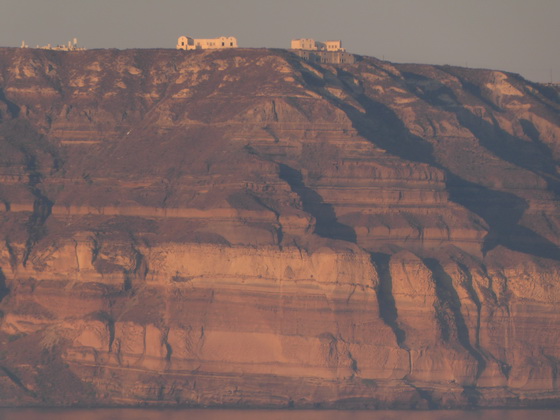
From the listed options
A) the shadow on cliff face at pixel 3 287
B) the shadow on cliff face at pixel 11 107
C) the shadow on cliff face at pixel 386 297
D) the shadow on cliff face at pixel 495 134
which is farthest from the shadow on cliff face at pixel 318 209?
the shadow on cliff face at pixel 11 107

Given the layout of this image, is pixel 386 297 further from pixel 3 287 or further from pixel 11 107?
pixel 11 107

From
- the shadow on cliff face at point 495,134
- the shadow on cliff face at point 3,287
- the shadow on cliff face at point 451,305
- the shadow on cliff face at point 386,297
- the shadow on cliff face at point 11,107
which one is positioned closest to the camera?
the shadow on cliff face at point 386,297

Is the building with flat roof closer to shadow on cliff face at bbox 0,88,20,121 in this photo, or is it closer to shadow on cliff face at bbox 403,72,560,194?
shadow on cliff face at bbox 403,72,560,194

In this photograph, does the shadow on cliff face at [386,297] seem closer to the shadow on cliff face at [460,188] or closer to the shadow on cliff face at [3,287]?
the shadow on cliff face at [460,188]

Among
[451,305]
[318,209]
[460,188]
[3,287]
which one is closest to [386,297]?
[451,305]

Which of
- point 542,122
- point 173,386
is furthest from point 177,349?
point 542,122

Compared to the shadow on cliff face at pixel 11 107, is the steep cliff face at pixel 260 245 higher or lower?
lower

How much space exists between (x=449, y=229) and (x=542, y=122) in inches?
721

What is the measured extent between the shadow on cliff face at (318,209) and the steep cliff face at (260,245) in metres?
0.10

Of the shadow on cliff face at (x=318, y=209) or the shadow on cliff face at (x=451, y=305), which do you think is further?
the shadow on cliff face at (x=318, y=209)

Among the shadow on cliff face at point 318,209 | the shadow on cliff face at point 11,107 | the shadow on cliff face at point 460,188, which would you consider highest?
the shadow on cliff face at point 11,107

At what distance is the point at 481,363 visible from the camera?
92.5m

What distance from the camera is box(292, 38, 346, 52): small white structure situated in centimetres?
11012

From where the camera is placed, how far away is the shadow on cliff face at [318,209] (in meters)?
94.6
